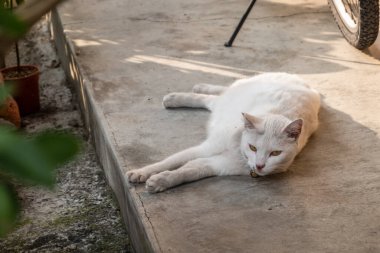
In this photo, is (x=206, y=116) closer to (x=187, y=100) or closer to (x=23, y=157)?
(x=187, y=100)

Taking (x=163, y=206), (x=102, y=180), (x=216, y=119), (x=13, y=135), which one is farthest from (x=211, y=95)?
(x=13, y=135)

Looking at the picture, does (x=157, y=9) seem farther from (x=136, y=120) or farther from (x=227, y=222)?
(x=227, y=222)

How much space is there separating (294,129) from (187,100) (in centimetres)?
97

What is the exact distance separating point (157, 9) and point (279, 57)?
158 centimetres

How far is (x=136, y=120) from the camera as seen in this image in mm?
3023

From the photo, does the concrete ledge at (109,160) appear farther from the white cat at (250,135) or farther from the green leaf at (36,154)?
the green leaf at (36,154)

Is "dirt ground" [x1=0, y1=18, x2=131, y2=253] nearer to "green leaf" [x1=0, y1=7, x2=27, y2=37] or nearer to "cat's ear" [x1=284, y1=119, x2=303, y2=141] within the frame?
"cat's ear" [x1=284, y1=119, x2=303, y2=141]

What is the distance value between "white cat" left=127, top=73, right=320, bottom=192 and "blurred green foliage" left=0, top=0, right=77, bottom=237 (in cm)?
186

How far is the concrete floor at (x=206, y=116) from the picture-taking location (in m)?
2.06

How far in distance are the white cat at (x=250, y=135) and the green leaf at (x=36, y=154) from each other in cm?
187

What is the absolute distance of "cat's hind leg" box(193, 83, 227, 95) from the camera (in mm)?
3199

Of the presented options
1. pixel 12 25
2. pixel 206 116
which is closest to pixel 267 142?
pixel 206 116

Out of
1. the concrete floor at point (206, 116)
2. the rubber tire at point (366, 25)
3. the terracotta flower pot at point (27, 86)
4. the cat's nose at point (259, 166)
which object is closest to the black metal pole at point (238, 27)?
the concrete floor at point (206, 116)

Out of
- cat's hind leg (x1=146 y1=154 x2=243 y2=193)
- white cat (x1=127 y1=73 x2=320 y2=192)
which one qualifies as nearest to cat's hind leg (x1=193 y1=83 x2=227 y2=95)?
white cat (x1=127 y1=73 x2=320 y2=192)
